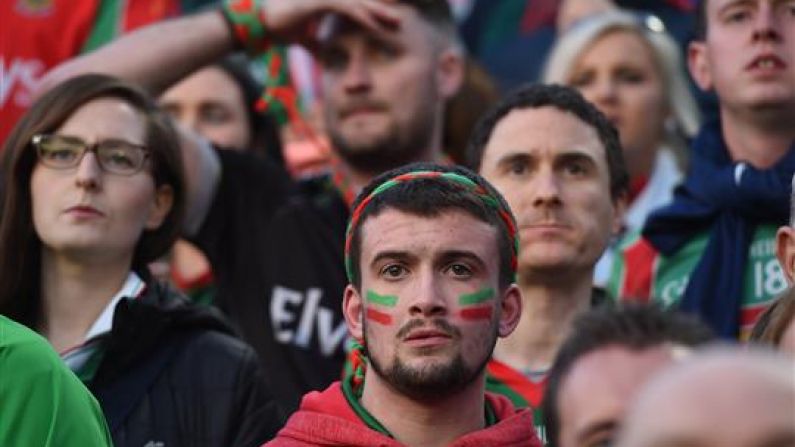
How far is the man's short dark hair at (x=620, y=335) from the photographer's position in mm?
2891

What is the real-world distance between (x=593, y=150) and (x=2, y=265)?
1.71 m

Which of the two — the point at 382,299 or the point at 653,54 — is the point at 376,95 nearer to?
the point at 653,54

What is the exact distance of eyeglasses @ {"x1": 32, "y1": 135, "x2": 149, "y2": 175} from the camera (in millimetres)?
5211

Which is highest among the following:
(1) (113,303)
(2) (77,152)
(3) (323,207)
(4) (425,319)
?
(3) (323,207)

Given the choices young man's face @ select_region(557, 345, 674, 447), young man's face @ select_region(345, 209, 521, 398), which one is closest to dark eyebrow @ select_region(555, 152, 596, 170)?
young man's face @ select_region(345, 209, 521, 398)

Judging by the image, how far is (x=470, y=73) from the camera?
23.7ft

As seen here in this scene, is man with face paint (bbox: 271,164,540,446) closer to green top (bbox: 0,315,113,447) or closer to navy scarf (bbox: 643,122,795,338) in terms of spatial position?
green top (bbox: 0,315,113,447)

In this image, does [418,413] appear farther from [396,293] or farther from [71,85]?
[71,85]

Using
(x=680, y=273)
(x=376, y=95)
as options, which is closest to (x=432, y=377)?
(x=680, y=273)

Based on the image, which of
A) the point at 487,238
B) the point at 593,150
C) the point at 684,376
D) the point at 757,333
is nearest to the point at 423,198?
the point at 487,238

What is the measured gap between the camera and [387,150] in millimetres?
6418

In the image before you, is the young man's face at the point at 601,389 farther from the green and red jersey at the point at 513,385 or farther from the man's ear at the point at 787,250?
the green and red jersey at the point at 513,385

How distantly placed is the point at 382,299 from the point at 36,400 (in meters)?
0.79

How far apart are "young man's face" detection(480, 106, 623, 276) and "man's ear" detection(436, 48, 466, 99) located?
4.12ft
